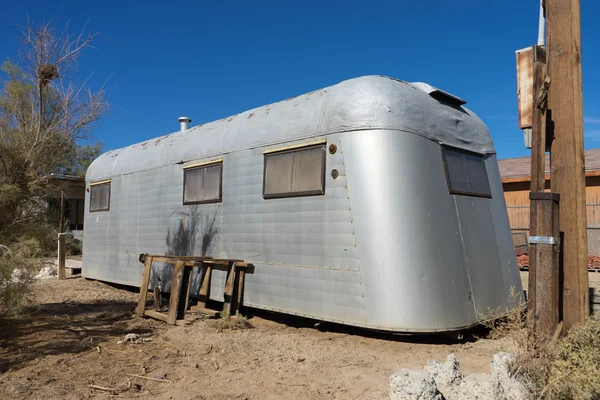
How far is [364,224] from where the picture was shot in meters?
5.26

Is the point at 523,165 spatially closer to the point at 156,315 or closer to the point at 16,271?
the point at 156,315

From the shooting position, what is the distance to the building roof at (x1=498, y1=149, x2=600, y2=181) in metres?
15.2

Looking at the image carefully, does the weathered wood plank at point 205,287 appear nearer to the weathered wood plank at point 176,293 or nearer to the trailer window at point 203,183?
the weathered wood plank at point 176,293

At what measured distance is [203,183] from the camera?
24.7 ft

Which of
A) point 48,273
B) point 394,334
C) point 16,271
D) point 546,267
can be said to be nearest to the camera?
point 546,267

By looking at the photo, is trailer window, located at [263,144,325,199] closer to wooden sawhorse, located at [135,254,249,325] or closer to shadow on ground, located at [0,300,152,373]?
wooden sawhorse, located at [135,254,249,325]

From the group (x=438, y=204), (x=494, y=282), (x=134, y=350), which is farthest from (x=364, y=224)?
(x=134, y=350)

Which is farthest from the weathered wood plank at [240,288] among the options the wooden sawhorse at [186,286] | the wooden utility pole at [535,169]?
the wooden utility pole at [535,169]

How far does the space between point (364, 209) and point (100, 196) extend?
7.11m

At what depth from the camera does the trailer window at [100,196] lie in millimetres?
9977

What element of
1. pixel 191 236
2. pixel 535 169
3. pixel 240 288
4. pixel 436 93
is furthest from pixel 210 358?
pixel 436 93

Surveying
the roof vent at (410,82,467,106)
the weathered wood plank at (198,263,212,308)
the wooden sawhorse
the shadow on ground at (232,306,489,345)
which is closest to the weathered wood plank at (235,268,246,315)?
the wooden sawhorse

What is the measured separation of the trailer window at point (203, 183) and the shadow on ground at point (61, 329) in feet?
6.75

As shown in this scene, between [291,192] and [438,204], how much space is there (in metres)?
1.83
